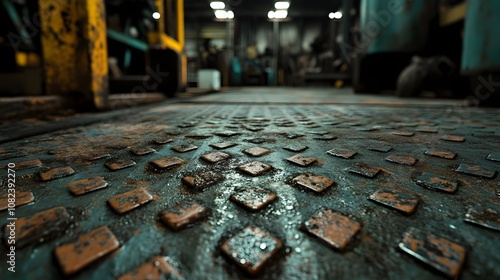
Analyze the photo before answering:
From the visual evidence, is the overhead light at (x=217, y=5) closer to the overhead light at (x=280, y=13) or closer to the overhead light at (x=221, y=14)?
the overhead light at (x=221, y=14)

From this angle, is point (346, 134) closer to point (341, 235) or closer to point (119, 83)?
point (341, 235)

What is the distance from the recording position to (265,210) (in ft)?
2.52

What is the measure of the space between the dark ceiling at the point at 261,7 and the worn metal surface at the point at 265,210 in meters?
16.0

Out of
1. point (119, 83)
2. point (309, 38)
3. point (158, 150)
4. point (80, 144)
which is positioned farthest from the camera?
point (309, 38)

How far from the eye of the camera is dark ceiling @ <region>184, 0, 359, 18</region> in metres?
15.3

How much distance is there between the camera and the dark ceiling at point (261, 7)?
1527cm

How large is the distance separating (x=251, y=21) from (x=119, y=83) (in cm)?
1468

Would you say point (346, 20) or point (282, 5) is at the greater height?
point (282, 5)

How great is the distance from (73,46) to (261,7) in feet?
49.8

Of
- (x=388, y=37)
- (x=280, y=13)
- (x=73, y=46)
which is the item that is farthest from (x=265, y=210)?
(x=280, y=13)

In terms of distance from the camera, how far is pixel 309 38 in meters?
16.8

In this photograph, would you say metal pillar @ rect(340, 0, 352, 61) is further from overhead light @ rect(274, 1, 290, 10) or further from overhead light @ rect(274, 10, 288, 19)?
overhead light @ rect(274, 10, 288, 19)

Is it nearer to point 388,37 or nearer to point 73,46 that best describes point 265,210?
point 73,46

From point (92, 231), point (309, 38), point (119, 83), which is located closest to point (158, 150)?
point (92, 231)
